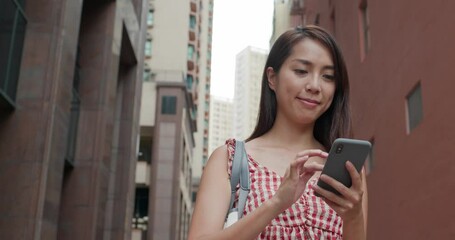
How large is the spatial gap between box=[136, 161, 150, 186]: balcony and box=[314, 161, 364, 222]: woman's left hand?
134 feet

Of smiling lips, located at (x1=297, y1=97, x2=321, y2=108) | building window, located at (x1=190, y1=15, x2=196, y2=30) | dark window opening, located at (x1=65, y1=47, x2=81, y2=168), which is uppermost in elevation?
building window, located at (x1=190, y1=15, x2=196, y2=30)

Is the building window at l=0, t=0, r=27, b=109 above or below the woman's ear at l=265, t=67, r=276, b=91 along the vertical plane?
above

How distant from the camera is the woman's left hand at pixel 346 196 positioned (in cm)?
237

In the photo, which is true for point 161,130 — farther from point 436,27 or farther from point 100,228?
point 436,27

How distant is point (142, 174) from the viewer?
4284 centimetres

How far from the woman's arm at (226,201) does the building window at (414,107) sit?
11168 millimetres

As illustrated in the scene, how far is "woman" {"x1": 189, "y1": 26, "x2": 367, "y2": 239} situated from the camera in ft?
7.87

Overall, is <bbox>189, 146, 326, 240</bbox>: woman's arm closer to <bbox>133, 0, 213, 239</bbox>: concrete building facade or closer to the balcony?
<bbox>133, 0, 213, 239</bbox>: concrete building facade

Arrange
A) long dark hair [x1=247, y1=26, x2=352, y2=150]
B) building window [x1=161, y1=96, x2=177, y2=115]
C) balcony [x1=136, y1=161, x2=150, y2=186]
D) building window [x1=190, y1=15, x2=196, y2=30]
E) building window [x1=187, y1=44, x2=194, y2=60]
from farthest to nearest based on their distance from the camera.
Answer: building window [x1=190, y1=15, x2=196, y2=30], building window [x1=187, y1=44, x2=194, y2=60], building window [x1=161, y1=96, x2=177, y2=115], balcony [x1=136, y1=161, x2=150, y2=186], long dark hair [x1=247, y1=26, x2=352, y2=150]

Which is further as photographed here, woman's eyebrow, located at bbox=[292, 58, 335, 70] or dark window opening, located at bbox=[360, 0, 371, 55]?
dark window opening, located at bbox=[360, 0, 371, 55]

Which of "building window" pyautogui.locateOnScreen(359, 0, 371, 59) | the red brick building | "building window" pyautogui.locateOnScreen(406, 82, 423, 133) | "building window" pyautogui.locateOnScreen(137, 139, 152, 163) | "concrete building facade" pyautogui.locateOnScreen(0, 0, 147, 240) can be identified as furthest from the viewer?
"building window" pyautogui.locateOnScreen(137, 139, 152, 163)

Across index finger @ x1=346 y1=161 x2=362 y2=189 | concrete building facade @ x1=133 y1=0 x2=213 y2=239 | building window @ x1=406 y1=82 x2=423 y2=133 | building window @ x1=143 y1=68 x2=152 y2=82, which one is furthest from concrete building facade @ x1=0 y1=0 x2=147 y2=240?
building window @ x1=143 y1=68 x2=152 y2=82

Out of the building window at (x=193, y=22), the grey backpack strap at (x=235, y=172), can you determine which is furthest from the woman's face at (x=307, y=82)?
the building window at (x=193, y=22)

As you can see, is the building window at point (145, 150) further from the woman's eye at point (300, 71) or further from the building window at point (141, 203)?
the woman's eye at point (300, 71)
